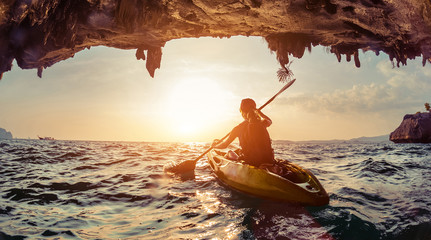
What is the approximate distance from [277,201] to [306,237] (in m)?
1.77

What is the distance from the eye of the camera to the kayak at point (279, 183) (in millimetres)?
4487

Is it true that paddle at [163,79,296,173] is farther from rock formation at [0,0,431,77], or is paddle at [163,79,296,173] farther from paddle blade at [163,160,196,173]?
rock formation at [0,0,431,77]

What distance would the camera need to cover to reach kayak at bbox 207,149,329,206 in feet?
14.7

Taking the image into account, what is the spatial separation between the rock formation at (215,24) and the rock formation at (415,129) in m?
46.5

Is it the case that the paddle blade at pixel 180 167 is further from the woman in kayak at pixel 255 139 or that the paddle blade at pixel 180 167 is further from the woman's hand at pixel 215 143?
the woman in kayak at pixel 255 139

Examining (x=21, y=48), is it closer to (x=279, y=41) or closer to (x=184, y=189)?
(x=184, y=189)

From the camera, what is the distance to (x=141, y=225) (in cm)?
371

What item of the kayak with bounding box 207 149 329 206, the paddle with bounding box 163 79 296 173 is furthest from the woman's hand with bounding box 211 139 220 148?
the kayak with bounding box 207 149 329 206

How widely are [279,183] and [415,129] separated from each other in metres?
54.5

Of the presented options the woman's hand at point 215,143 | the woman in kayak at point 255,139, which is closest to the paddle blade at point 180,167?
the woman's hand at point 215,143

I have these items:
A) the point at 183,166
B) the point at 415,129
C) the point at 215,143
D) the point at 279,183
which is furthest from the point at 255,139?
the point at 415,129

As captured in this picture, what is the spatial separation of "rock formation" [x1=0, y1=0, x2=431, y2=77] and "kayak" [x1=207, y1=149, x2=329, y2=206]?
5.02m

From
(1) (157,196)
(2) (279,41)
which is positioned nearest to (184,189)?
(1) (157,196)

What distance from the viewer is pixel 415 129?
4356 cm
